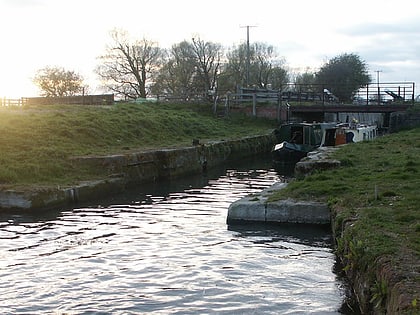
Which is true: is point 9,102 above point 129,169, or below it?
above

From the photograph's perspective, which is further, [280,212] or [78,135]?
[78,135]

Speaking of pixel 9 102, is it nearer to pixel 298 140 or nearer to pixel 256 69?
pixel 298 140

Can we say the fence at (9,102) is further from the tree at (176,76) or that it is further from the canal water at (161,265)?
the tree at (176,76)

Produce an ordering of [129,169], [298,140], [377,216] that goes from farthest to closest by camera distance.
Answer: [298,140]
[129,169]
[377,216]

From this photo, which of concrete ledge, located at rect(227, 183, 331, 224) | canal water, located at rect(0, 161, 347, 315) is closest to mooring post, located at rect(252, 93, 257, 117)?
canal water, located at rect(0, 161, 347, 315)

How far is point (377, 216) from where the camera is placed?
839cm

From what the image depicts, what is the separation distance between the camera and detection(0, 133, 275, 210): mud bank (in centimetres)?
1436

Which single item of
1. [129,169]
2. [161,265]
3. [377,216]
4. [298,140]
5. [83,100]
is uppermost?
[83,100]

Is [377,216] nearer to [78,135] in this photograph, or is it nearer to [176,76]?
[78,135]

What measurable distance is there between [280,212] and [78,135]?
13.0m

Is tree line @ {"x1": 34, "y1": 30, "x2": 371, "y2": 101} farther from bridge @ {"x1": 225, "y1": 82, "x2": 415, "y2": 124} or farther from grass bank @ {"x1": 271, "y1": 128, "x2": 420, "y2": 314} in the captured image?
grass bank @ {"x1": 271, "y1": 128, "x2": 420, "y2": 314}

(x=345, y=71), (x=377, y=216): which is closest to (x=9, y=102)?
(x=377, y=216)

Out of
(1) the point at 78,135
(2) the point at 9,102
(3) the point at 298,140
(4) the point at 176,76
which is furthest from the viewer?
(4) the point at 176,76

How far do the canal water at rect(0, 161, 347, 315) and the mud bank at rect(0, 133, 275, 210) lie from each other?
0.76m
